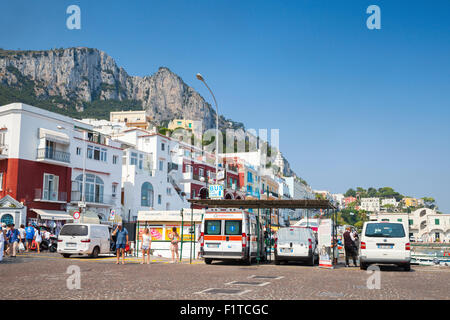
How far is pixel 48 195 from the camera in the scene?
41.7 meters

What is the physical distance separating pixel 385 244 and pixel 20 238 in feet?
66.1

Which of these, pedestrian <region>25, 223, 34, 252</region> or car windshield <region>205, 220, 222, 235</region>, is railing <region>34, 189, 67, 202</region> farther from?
car windshield <region>205, 220, 222, 235</region>

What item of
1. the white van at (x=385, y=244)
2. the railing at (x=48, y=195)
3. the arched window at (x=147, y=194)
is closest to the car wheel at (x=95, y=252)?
the white van at (x=385, y=244)

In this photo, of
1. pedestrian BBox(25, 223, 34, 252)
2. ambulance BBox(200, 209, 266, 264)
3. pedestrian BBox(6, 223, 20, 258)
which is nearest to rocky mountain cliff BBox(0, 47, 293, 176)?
pedestrian BBox(25, 223, 34, 252)

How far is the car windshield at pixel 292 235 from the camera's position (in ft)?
70.3

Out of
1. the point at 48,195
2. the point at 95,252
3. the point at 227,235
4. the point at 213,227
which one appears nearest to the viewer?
the point at 227,235

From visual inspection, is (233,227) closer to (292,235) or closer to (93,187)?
(292,235)

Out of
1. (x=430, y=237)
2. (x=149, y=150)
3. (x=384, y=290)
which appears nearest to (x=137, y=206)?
(x=149, y=150)

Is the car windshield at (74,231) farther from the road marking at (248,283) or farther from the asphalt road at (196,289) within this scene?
the road marking at (248,283)

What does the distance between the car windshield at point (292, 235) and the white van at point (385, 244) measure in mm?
3405

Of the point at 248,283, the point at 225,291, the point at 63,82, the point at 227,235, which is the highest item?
the point at 63,82

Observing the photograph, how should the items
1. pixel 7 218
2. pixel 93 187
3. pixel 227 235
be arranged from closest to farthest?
1. pixel 227 235
2. pixel 7 218
3. pixel 93 187

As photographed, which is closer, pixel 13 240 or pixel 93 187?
pixel 13 240

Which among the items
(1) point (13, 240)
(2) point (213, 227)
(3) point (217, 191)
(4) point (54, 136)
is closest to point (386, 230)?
(2) point (213, 227)
